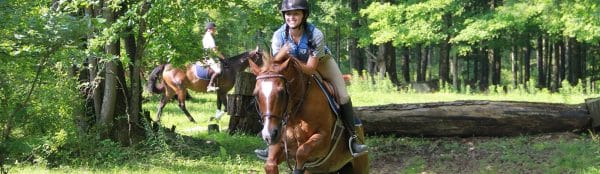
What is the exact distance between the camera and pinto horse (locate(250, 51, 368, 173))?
14.8 ft

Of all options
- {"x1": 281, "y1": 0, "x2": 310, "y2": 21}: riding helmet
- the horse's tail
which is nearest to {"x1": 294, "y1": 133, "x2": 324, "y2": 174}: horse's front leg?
{"x1": 281, "y1": 0, "x2": 310, "y2": 21}: riding helmet

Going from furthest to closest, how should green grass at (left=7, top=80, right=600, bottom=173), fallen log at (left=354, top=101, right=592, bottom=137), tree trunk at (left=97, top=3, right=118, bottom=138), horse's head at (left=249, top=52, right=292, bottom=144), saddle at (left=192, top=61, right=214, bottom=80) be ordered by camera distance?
saddle at (left=192, top=61, right=214, bottom=80) → fallen log at (left=354, top=101, right=592, bottom=137) → tree trunk at (left=97, top=3, right=118, bottom=138) → green grass at (left=7, top=80, right=600, bottom=173) → horse's head at (left=249, top=52, right=292, bottom=144)

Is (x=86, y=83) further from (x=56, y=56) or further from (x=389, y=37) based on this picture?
(x=389, y=37)

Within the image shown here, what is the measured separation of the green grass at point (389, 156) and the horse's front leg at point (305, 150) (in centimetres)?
435

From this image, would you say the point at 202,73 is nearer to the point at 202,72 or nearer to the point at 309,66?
the point at 202,72

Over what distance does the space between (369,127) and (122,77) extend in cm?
470

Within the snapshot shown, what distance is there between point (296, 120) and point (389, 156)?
5782mm

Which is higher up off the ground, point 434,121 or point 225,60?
point 225,60

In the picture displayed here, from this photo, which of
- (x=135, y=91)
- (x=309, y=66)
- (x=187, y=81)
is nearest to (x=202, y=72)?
(x=187, y=81)

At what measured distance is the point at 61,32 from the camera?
490 centimetres

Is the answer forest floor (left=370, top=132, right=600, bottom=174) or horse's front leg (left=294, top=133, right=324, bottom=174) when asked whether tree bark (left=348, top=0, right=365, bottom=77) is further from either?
horse's front leg (left=294, top=133, right=324, bottom=174)

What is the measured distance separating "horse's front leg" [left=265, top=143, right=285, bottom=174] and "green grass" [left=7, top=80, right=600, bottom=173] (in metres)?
4.47

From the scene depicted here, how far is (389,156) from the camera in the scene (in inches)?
415

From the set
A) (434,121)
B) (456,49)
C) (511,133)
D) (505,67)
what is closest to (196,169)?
(434,121)
